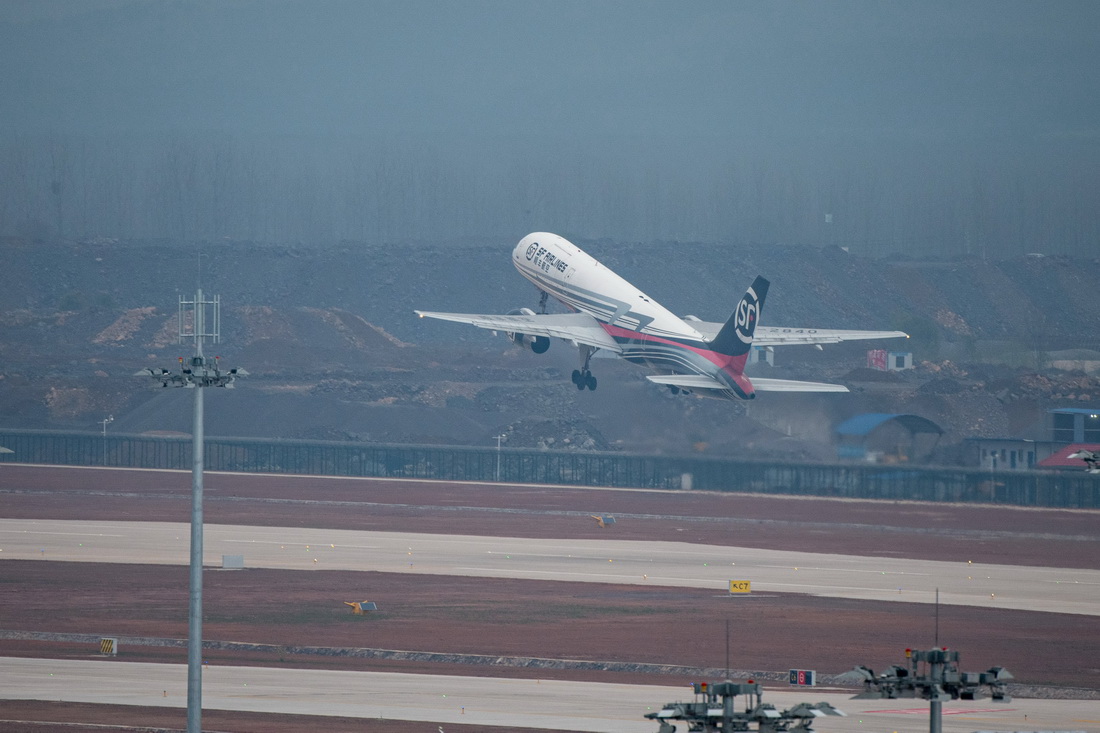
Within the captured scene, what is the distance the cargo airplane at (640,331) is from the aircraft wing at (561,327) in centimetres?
6

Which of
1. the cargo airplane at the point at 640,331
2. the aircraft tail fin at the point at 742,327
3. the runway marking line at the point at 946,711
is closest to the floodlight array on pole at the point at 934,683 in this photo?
the runway marking line at the point at 946,711

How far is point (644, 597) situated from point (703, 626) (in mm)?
7054

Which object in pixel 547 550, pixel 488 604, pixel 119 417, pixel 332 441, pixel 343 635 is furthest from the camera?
pixel 119 417

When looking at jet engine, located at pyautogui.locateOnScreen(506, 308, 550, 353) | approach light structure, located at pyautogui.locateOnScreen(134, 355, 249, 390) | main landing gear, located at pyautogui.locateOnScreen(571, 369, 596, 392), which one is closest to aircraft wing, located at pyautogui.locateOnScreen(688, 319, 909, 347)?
main landing gear, located at pyautogui.locateOnScreen(571, 369, 596, 392)

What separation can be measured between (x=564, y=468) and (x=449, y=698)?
264 ft

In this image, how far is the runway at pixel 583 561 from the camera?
67.0 m

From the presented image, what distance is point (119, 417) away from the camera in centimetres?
16012

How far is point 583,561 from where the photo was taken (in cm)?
7531

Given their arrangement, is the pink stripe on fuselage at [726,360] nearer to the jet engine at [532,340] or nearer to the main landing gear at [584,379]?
the main landing gear at [584,379]

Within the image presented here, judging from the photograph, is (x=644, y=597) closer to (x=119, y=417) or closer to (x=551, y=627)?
(x=551, y=627)

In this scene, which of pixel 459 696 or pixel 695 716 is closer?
pixel 695 716

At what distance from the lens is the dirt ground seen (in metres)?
50.0

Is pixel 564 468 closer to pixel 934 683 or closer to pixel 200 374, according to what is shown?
pixel 200 374

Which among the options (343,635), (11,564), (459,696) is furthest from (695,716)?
(11,564)
